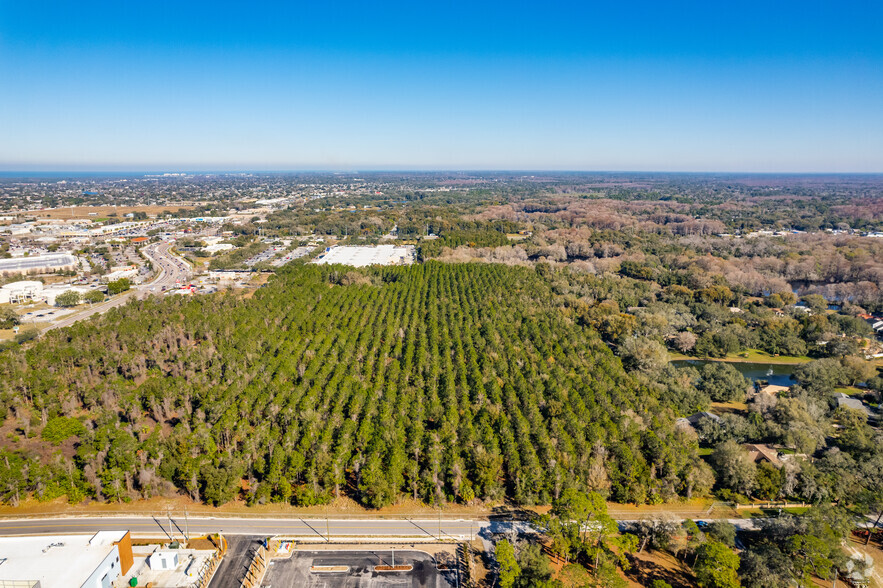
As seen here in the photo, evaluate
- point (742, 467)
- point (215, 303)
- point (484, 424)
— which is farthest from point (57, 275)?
point (742, 467)

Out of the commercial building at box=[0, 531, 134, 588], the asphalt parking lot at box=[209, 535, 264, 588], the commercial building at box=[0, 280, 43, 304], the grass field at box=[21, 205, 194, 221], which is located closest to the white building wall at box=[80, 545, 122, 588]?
the commercial building at box=[0, 531, 134, 588]

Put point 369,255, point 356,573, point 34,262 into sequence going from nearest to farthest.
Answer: point 356,573 → point 34,262 → point 369,255

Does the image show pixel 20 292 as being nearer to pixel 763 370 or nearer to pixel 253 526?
pixel 253 526

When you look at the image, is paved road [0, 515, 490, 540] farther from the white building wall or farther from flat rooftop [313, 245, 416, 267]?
flat rooftop [313, 245, 416, 267]

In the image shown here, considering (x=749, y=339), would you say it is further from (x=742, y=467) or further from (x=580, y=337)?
(x=742, y=467)

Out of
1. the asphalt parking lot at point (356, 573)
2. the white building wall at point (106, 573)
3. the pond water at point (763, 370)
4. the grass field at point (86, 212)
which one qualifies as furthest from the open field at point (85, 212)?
the pond water at point (763, 370)

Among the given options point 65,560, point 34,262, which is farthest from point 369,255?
point 65,560
